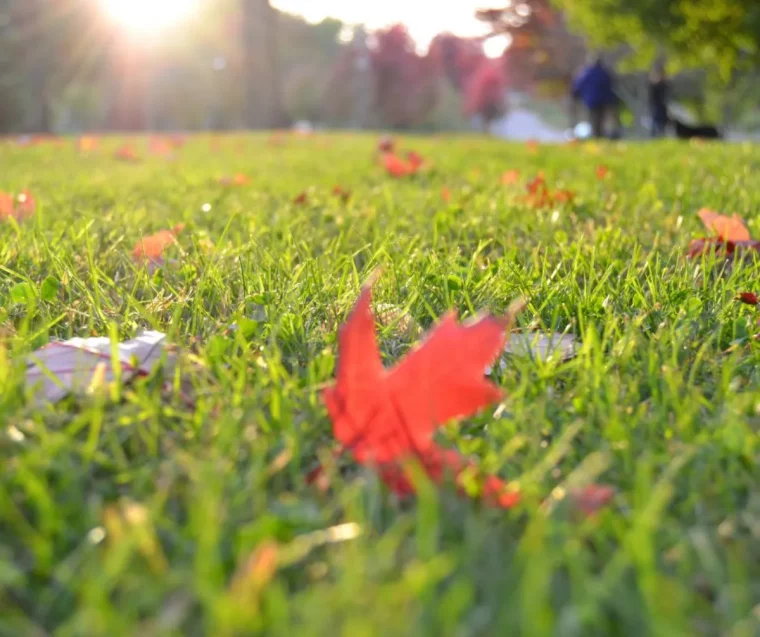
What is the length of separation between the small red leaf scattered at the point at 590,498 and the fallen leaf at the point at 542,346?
A: 0.44 meters

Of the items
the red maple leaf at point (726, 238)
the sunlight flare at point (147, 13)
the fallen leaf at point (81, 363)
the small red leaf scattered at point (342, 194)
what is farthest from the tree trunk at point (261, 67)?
the fallen leaf at point (81, 363)

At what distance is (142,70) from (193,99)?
7350 millimetres

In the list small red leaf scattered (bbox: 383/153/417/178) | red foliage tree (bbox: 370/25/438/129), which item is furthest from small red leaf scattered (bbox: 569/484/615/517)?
red foliage tree (bbox: 370/25/438/129)

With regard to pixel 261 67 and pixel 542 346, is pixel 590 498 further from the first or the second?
pixel 261 67

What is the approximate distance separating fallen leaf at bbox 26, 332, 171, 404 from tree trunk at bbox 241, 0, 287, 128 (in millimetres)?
19217

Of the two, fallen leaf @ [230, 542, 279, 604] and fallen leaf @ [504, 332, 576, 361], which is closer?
fallen leaf @ [230, 542, 279, 604]

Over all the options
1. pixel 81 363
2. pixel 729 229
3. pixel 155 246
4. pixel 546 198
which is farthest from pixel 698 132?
pixel 81 363

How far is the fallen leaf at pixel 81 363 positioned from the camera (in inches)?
43.5

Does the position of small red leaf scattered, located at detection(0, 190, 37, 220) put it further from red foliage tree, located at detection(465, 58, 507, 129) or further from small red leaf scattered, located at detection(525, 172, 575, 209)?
red foliage tree, located at detection(465, 58, 507, 129)

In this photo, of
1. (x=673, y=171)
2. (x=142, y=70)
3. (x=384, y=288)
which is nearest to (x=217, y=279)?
(x=384, y=288)

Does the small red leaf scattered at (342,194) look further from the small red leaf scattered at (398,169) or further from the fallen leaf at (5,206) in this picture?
the fallen leaf at (5,206)

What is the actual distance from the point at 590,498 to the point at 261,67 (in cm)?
2020

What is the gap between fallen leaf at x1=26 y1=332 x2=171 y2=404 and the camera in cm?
111

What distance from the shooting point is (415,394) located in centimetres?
91
